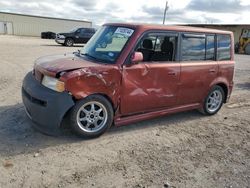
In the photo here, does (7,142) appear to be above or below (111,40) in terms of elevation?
below

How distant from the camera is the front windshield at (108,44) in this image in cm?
464

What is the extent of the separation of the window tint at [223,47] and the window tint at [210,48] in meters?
0.19

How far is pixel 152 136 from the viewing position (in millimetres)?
4766

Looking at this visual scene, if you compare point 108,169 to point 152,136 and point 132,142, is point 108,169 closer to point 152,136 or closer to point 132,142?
point 132,142

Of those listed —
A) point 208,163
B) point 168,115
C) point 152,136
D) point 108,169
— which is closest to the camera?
point 108,169

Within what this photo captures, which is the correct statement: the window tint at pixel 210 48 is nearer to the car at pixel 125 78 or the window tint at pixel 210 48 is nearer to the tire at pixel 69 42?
the car at pixel 125 78

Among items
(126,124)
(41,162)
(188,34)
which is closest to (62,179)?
(41,162)

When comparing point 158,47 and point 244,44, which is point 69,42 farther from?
point 158,47

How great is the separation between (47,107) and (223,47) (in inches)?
154

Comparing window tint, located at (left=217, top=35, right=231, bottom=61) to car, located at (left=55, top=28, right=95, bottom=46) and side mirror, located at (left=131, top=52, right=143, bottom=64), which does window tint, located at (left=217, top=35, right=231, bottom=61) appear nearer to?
side mirror, located at (left=131, top=52, right=143, bottom=64)

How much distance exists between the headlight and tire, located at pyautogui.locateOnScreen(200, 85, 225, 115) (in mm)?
3197

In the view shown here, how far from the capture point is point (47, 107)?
407cm

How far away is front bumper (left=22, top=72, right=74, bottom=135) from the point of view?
407cm

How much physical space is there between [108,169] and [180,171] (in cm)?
94
